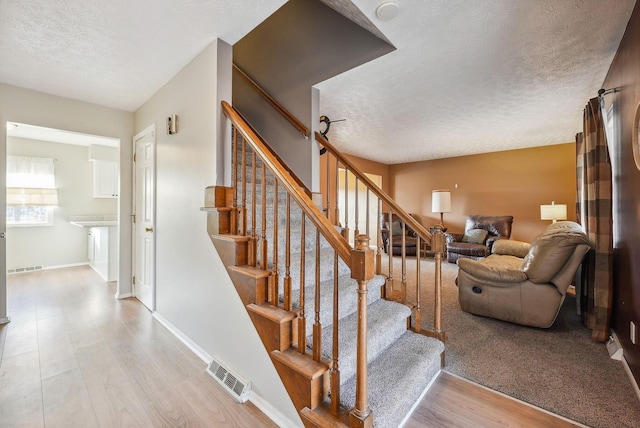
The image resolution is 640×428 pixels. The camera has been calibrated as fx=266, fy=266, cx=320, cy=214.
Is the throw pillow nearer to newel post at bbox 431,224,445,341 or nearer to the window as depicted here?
newel post at bbox 431,224,445,341

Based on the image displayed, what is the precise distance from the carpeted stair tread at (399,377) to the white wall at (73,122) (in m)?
3.43

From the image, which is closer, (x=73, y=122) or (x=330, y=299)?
(x=330, y=299)

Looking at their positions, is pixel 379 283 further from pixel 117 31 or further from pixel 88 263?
pixel 88 263

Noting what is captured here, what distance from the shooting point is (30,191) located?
4695 mm

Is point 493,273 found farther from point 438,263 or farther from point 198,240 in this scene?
point 198,240

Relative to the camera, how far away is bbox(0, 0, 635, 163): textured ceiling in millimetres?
1723

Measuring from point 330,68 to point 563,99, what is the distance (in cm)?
283

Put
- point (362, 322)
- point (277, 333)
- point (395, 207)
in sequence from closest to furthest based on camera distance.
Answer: point (362, 322)
point (277, 333)
point (395, 207)

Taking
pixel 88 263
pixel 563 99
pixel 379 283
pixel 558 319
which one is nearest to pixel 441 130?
pixel 563 99

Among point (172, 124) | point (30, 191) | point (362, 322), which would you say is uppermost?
point (172, 124)

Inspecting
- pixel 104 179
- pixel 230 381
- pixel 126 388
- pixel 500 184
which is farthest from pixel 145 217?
pixel 500 184

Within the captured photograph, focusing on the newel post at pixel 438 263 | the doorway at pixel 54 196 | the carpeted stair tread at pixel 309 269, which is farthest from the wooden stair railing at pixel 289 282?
the doorway at pixel 54 196

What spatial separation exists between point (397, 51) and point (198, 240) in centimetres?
224

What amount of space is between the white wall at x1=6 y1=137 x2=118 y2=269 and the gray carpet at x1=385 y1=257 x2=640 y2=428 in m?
6.49
